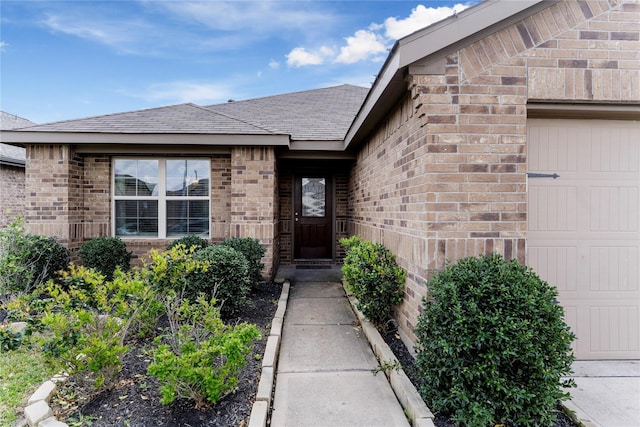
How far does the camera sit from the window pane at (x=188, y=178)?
22.4ft

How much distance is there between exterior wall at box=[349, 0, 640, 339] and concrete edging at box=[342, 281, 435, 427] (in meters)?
0.80

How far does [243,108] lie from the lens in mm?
9734

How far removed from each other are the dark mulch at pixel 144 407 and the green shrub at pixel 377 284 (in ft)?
4.72

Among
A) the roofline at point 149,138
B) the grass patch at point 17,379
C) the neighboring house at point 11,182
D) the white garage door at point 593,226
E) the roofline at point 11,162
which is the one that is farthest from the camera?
the neighboring house at point 11,182

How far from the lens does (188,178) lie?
22.5 feet

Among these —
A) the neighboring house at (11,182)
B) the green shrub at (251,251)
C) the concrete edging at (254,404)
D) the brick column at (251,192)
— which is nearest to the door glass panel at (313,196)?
the brick column at (251,192)

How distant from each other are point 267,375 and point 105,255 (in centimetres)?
473

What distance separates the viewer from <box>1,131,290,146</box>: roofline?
6.09 metres

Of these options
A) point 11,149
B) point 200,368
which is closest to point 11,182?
point 11,149

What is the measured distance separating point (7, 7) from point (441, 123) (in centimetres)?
717

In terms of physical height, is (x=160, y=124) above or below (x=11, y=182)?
above

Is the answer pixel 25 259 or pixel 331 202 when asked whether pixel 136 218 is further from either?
pixel 331 202

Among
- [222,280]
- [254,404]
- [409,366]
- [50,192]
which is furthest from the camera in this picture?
[50,192]

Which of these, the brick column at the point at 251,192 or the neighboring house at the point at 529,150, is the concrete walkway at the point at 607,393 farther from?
the brick column at the point at 251,192
